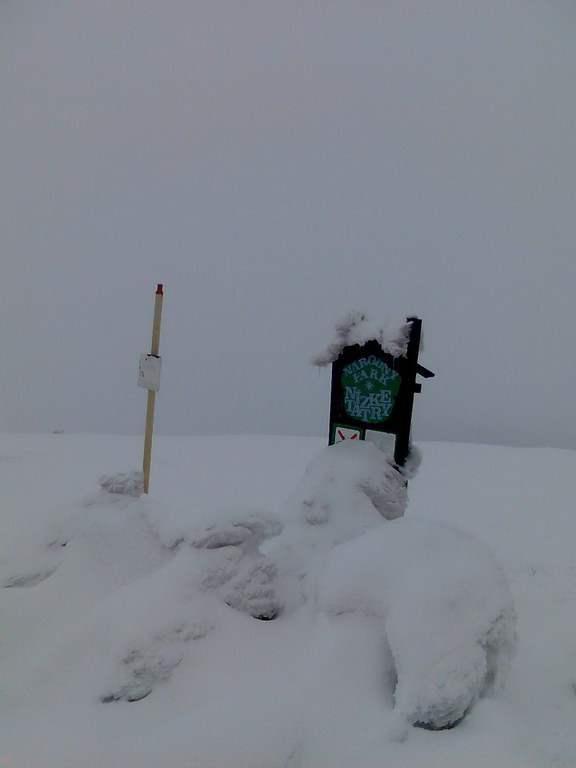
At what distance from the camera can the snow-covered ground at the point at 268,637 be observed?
1437mm

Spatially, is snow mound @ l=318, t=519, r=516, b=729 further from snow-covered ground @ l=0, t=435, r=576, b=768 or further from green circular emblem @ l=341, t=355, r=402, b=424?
green circular emblem @ l=341, t=355, r=402, b=424

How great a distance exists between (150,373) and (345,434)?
45.3 inches

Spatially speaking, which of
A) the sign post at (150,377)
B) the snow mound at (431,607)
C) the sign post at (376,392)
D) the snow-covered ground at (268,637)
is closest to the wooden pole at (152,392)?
the sign post at (150,377)

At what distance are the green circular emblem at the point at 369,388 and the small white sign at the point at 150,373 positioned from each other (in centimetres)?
105

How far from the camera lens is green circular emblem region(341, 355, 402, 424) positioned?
2713mm

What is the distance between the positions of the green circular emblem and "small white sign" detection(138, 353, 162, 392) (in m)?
1.05

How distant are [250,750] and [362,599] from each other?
2.02 ft

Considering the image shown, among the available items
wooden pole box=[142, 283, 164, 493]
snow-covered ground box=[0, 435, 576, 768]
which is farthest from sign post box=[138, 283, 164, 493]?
snow-covered ground box=[0, 435, 576, 768]

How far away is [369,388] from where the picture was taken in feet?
9.08

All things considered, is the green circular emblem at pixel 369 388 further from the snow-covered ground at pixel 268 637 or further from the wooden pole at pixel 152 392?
the wooden pole at pixel 152 392

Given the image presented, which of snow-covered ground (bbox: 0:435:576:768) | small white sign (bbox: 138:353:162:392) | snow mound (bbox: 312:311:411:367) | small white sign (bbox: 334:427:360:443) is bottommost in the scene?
snow-covered ground (bbox: 0:435:576:768)

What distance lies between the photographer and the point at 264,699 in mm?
1567

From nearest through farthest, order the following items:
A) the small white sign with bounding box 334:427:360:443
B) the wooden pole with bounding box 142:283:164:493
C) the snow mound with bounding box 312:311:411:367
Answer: the snow mound with bounding box 312:311:411:367, the small white sign with bounding box 334:427:360:443, the wooden pole with bounding box 142:283:164:493

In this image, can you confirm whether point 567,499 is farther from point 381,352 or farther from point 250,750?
point 250,750
